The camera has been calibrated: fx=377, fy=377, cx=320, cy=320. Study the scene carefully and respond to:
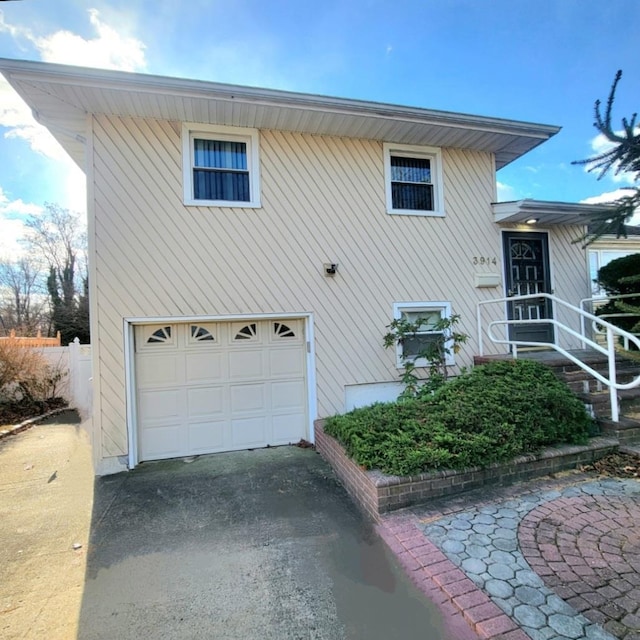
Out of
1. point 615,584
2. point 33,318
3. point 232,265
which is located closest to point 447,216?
point 232,265

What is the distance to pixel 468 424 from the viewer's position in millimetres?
4137

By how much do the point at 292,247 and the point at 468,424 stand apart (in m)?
3.52

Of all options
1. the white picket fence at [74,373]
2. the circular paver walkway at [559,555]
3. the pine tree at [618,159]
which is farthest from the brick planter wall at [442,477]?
the white picket fence at [74,373]

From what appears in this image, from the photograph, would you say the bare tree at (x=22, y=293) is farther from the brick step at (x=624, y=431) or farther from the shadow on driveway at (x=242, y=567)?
the brick step at (x=624, y=431)

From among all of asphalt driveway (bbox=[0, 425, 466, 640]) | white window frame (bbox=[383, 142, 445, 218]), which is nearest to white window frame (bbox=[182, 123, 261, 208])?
white window frame (bbox=[383, 142, 445, 218])

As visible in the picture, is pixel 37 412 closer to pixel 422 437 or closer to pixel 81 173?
pixel 81 173

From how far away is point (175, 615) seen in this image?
8.00 feet

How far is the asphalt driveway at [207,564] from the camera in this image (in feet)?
7.69

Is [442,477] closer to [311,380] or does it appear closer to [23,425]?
[311,380]

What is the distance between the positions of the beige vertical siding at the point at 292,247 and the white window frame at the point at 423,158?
116mm

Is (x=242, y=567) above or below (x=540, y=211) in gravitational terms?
below

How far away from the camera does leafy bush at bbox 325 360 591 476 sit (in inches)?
151

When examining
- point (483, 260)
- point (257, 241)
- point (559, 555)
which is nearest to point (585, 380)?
point (483, 260)

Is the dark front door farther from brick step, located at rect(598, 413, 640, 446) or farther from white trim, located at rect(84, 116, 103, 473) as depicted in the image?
white trim, located at rect(84, 116, 103, 473)
